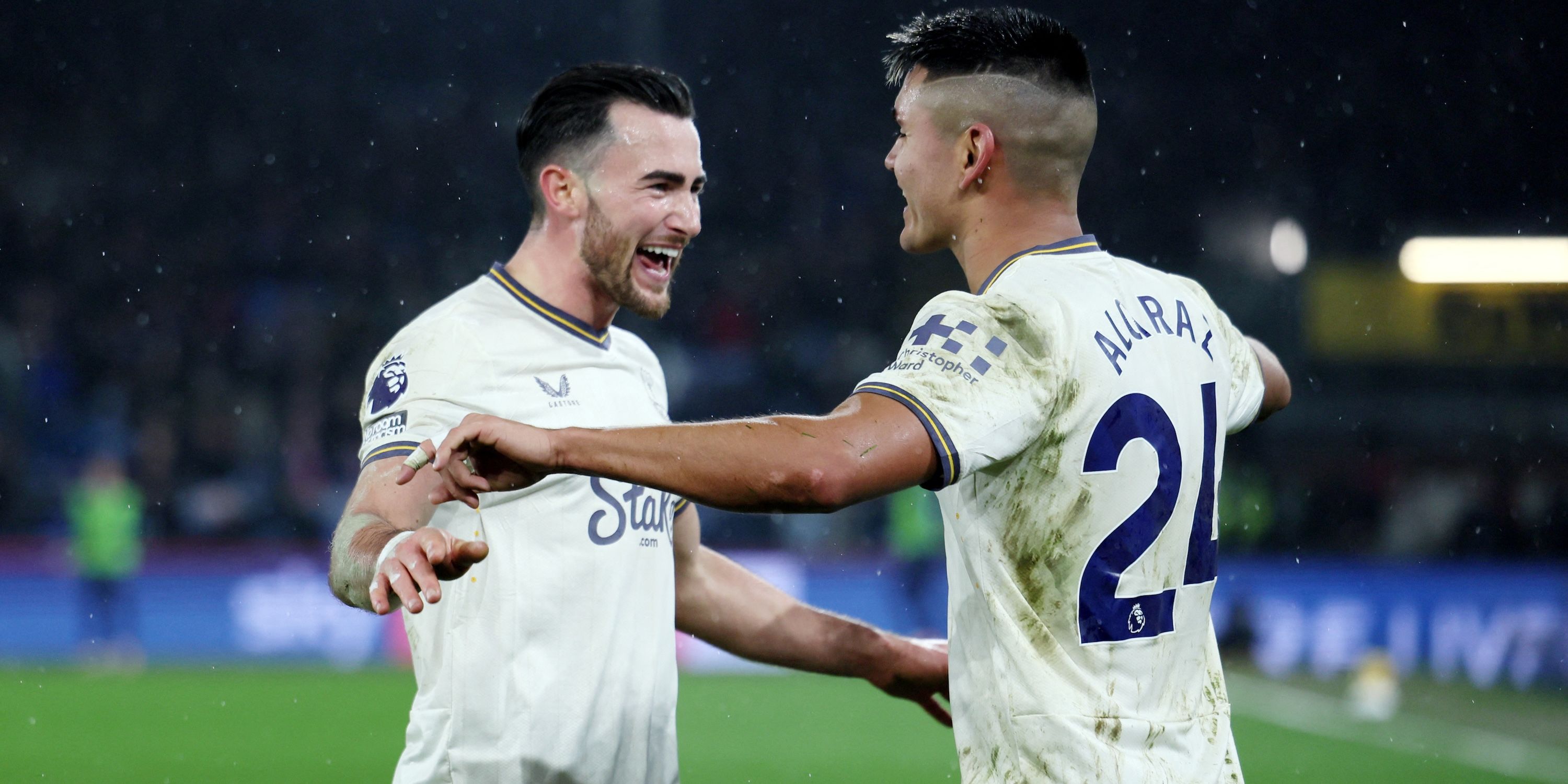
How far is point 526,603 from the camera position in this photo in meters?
2.89

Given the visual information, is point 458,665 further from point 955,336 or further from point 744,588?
point 955,336

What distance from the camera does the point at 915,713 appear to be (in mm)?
11078

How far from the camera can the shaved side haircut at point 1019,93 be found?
247cm

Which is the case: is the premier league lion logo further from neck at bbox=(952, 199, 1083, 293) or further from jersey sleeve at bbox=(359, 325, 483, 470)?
neck at bbox=(952, 199, 1083, 293)

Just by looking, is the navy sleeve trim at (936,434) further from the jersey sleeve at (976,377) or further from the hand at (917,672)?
the hand at (917,672)

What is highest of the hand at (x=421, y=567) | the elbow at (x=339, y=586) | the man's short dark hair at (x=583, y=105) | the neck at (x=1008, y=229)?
the man's short dark hair at (x=583, y=105)

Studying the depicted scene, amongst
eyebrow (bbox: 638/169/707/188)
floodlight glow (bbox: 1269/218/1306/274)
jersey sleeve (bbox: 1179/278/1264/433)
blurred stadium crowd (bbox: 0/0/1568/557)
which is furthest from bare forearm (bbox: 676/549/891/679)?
floodlight glow (bbox: 1269/218/1306/274)

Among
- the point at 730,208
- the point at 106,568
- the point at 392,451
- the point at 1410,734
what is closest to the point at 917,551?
the point at 1410,734

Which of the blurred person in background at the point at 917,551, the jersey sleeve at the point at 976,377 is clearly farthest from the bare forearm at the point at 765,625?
the blurred person in background at the point at 917,551

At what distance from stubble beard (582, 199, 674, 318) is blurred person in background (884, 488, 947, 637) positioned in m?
10.8

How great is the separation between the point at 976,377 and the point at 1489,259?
17094 millimetres

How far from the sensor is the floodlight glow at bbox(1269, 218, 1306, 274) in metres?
16.8

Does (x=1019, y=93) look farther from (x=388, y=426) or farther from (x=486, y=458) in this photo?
(x=388, y=426)

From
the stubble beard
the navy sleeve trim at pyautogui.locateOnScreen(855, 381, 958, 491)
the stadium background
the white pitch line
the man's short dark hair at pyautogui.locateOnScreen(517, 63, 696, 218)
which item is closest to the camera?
the navy sleeve trim at pyautogui.locateOnScreen(855, 381, 958, 491)
